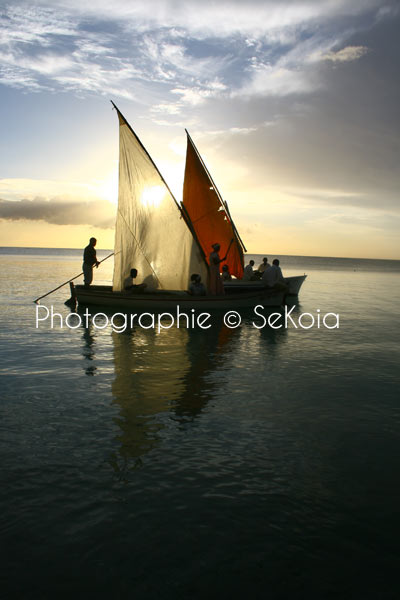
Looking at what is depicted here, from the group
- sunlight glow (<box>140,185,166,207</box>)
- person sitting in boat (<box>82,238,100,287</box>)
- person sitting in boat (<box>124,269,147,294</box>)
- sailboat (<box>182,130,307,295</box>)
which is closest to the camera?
sunlight glow (<box>140,185,166,207</box>)

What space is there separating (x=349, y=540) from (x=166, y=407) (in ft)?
14.9

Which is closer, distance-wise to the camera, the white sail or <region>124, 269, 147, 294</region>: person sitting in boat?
the white sail

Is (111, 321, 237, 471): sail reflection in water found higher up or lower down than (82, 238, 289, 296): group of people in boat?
lower down

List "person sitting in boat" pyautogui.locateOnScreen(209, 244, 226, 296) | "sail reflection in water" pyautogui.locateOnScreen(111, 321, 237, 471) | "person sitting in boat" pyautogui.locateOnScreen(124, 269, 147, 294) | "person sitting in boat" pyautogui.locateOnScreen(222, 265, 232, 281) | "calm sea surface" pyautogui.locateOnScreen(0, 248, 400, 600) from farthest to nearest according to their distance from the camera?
"person sitting in boat" pyautogui.locateOnScreen(222, 265, 232, 281), "person sitting in boat" pyautogui.locateOnScreen(124, 269, 147, 294), "person sitting in boat" pyautogui.locateOnScreen(209, 244, 226, 296), "sail reflection in water" pyautogui.locateOnScreen(111, 321, 237, 471), "calm sea surface" pyautogui.locateOnScreen(0, 248, 400, 600)

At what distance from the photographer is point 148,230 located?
22.5 meters

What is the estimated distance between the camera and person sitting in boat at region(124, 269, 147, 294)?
74.3ft

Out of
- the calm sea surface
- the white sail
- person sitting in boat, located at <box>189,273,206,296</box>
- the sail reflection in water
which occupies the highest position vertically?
the white sail

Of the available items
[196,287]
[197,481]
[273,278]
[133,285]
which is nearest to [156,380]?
[197,481]

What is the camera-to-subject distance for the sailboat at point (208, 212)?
2622 centimetres

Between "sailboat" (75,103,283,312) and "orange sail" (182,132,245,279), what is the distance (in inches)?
162
